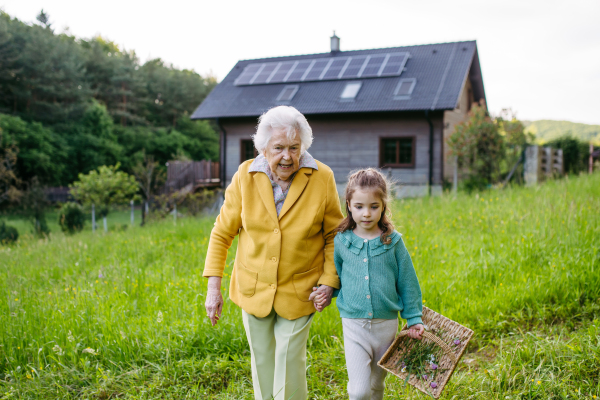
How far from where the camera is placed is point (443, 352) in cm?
251

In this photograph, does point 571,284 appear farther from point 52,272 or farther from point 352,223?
point 52,272

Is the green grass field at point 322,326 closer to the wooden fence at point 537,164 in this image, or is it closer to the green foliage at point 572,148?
the wooden fence at point 537,164

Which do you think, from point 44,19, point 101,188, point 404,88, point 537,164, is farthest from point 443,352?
point 44,19

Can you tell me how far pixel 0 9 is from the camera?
103 ft

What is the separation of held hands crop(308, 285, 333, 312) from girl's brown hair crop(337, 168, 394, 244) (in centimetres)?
35

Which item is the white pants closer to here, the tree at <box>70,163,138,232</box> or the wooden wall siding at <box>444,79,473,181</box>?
Result: the wooden wall siding at <box>444,79,473,181</box>

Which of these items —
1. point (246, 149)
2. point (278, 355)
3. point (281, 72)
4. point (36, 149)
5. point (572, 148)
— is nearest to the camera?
point (278, 355)

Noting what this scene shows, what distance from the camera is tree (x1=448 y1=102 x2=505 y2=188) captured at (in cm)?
1248

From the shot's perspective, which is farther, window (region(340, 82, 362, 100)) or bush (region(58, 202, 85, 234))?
window (region(340, 82, 362, 100))

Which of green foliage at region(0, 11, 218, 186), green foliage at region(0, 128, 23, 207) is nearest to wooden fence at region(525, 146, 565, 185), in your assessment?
green foliage at region(0, 128, 23, 207)

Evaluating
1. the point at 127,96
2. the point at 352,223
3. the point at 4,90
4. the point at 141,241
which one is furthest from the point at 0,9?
the point at 352,223

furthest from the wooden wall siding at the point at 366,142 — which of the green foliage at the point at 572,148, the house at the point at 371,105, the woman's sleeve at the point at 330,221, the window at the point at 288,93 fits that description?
the woman's sleeve at the point at 330,221

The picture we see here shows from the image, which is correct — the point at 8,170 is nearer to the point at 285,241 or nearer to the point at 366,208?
the point at 285,241

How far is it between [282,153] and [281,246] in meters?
0.54
